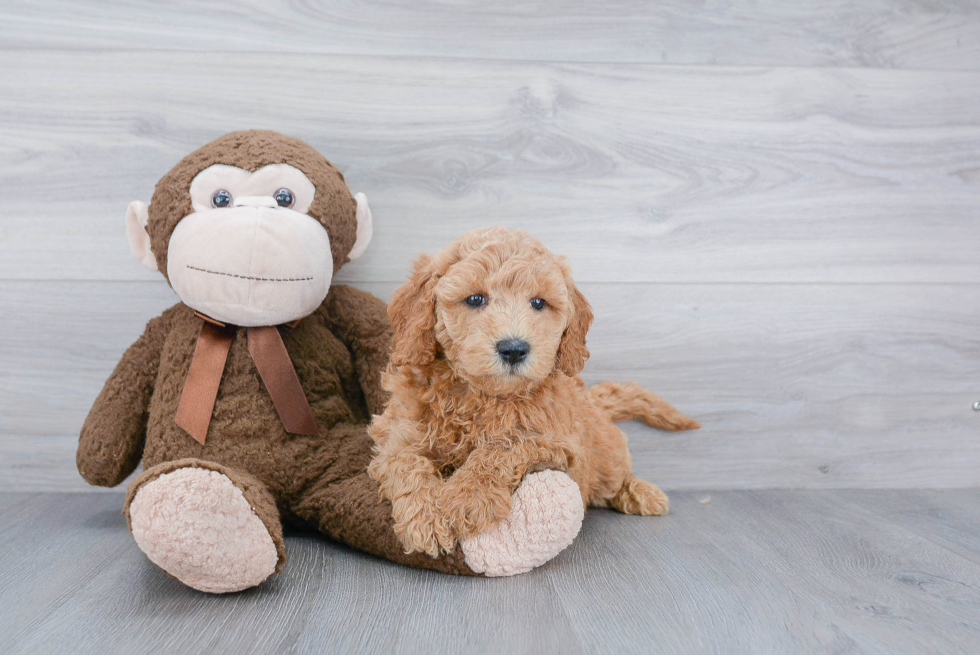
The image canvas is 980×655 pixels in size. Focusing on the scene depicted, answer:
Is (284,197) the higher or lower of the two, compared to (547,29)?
lower

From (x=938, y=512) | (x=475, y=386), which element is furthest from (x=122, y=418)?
(x=938, y=512)

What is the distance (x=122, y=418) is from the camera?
115cm

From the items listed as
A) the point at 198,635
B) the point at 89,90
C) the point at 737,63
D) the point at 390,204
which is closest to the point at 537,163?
the point at 390,204

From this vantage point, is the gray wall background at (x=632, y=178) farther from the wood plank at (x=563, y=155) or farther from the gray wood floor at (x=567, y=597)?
the gray wood floor at (x=567, y=597)

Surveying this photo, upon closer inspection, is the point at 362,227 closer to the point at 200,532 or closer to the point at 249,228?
the point at 249,228

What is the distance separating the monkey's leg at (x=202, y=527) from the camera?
82 cm

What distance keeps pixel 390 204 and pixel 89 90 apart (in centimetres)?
62

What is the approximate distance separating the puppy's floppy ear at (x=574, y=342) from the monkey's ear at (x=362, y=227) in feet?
1.39

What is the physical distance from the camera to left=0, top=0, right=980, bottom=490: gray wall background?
4.32ft

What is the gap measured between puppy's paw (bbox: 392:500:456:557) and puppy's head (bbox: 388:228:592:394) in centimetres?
19

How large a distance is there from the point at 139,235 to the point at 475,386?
654 millimetres

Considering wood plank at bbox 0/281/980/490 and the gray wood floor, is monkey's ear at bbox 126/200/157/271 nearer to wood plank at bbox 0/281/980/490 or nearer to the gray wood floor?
wood plank at bbox 0/281/980/490

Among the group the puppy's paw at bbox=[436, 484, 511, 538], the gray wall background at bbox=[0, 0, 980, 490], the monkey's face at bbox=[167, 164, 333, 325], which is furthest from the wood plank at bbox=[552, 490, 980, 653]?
the monkey's face at bbox=[167, 164, 333, 325]

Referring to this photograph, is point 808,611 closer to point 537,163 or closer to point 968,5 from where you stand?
point 537,163
